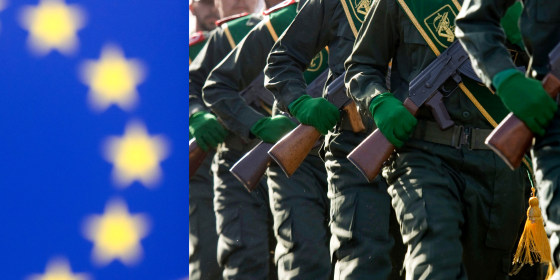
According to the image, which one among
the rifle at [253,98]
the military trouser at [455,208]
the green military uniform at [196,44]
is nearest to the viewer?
the military trouser at [455,208]

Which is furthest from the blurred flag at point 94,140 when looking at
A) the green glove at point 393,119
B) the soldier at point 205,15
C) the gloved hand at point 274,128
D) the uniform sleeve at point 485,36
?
the soldier at point 205,15

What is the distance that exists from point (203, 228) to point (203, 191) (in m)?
0.28

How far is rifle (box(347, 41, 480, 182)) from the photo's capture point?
12.7ft

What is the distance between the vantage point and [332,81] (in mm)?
4711

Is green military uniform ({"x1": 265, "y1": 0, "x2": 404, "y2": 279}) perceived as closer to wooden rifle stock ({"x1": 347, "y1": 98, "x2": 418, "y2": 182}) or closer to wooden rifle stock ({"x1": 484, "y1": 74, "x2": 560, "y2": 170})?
wooden rifle stock ({"x1": 347, "y1": 98, "x2": 418, "y2": 182})

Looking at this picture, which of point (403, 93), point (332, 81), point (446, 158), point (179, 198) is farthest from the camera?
point (332, 81)

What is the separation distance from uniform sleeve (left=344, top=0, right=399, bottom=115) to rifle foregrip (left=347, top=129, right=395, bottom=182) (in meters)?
0.19

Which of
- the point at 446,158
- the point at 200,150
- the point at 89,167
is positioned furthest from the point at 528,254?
the point at 200,150

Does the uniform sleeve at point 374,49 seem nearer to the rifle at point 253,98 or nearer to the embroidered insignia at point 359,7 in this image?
the embroidered insignia at point 359,7

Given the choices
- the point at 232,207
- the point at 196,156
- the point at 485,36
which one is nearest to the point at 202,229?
the point at 196,156

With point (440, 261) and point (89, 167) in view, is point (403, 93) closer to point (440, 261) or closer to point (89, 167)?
point (440, 261)

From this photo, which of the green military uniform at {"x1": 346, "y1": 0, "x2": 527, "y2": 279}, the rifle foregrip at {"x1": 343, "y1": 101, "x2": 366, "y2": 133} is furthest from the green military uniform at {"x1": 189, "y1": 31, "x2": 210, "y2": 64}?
the green military uniform at {"x1": 346, "y1": 0, "x2": 527, "y2": 279}

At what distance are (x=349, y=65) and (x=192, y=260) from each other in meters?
2.41

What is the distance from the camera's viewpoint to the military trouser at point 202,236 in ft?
20.0
